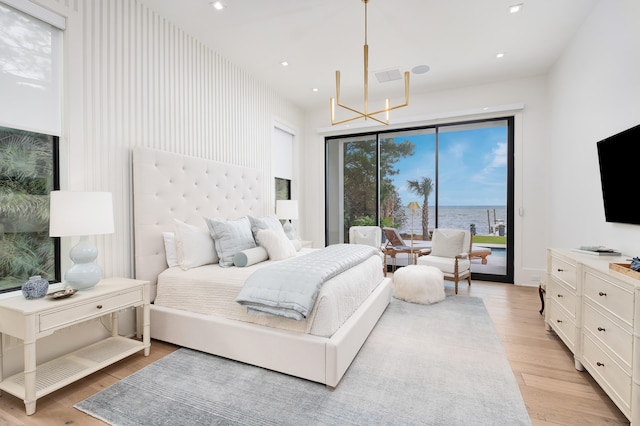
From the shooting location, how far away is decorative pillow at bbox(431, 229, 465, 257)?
4.34 meters

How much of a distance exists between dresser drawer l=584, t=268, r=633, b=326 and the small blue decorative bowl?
132 inches

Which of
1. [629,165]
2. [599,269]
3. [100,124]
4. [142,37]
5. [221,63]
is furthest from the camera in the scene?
[221,63]

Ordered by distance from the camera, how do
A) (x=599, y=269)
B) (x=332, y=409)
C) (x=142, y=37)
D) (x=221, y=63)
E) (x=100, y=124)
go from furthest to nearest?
(x=221, y=63) < (x=142, y=37) < (x=100, y=124) < (x=599, y=269) < (x=332, y=409)

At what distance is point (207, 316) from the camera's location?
7.77 feet

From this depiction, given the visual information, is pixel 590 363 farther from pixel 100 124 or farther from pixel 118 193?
pixel 100 124

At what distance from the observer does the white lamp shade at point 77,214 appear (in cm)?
187

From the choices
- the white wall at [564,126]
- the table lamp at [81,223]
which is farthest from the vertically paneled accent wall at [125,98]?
the white wall at [564,126]

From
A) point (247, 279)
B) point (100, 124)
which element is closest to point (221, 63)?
point (100, 124)

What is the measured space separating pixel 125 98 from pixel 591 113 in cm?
433

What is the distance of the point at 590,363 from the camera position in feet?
6.50

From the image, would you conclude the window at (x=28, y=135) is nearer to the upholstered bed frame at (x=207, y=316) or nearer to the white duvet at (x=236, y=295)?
the upholstered bed frame at (x=207, y=316)

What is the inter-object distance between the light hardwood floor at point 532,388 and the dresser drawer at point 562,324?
11 cm

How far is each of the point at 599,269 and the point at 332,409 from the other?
187cm

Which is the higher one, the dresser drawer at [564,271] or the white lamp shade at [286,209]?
the white lamp shade at [286,209]
